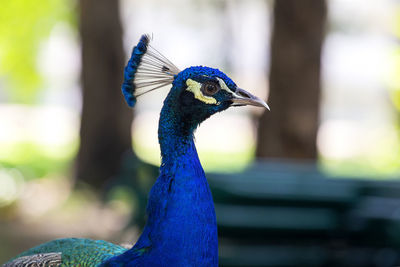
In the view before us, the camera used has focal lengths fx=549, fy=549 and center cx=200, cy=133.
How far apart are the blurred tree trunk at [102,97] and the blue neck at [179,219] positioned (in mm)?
4487

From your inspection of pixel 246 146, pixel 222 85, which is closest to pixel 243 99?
pixel 222 85

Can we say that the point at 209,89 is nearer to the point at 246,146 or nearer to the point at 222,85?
the point at 222,85

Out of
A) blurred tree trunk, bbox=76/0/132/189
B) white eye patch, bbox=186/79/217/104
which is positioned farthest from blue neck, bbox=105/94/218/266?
blurred tree trunk, bbox=76/0/132/189

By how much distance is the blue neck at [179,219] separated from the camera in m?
1.28

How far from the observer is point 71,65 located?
1742cm

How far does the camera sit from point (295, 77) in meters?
3.80

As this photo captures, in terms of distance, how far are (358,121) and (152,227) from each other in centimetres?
1336

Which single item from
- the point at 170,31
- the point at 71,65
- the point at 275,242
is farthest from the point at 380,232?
the point at 71,65

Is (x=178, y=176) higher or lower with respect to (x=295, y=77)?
lower

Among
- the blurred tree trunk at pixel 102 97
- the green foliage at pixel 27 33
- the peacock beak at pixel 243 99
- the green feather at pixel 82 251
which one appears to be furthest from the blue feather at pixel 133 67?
the green foliage at pixel 27 33

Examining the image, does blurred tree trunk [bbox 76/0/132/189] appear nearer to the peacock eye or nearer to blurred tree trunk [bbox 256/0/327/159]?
blurred tree trunk [bbox 256/0/327/159]

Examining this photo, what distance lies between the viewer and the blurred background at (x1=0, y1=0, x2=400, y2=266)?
2.79 m

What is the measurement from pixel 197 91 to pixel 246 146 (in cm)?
957

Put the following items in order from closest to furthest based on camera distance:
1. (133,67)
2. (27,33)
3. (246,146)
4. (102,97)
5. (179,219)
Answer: (179,219) < (133,67) < (102,97) < (27,33) < (246,146)
